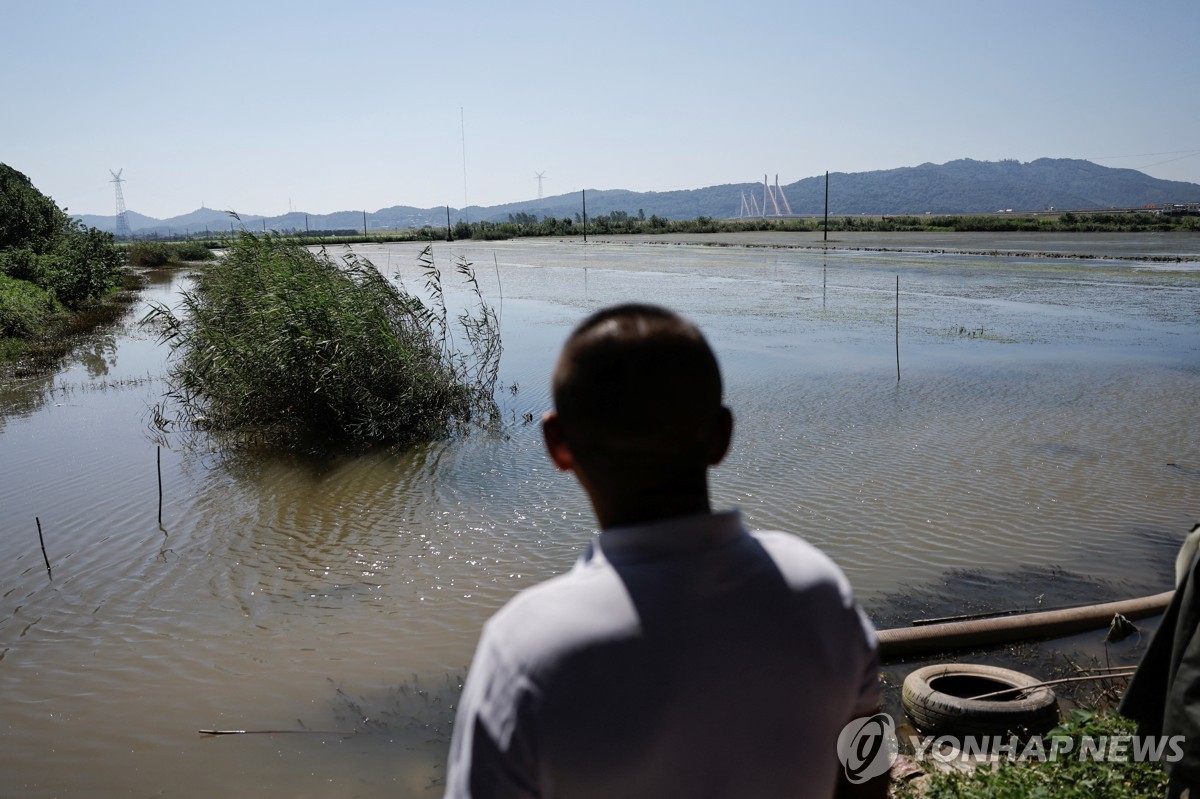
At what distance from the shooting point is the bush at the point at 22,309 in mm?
20609

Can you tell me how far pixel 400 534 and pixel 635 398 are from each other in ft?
24.0

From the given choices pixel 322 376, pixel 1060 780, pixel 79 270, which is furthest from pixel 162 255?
pixel 1060 780

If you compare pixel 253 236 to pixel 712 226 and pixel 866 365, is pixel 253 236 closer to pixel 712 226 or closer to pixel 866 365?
pixel 866 365

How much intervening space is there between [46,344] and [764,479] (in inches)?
753

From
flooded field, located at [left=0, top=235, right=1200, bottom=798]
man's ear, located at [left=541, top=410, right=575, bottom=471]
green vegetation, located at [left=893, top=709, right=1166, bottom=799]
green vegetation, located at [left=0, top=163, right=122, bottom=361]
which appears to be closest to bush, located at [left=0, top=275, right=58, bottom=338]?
green vegetation, located at [left=0, top=163, right=122, bottom=361]

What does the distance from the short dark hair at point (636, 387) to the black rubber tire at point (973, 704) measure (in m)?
3.82

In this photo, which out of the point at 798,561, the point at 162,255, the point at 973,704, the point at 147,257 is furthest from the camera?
the point at 162,255

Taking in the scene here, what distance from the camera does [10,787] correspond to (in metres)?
4.63

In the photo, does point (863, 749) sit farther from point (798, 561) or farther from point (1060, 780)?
point (1060, 780)

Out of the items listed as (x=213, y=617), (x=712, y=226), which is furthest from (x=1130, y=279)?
(x=712, y=226)

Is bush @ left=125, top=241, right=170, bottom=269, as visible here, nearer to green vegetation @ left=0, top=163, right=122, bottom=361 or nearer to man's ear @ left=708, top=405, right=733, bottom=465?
green vegetation @ left=0, top=163, right=122, bottom=361

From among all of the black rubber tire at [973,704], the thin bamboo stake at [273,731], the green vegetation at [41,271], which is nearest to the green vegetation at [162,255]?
the green vegetation at [41,271]

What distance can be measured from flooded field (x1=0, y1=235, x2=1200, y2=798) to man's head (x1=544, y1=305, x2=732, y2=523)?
3.91 meters

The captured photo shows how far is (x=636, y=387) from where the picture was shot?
47.3 inches
